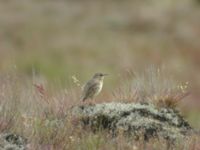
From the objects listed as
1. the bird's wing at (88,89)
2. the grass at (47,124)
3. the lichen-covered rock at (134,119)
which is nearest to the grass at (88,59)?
the grass at (47,124)

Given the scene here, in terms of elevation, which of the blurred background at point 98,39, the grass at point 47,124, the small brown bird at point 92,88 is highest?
the grass at point 47,124

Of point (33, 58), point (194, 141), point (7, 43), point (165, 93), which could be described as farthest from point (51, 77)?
point (194, 141)

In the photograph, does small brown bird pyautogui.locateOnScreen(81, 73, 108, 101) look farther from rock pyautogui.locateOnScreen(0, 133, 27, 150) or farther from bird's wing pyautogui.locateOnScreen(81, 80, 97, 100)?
rock pyautogui.locateOnScreen(0, 133, 27, 150)

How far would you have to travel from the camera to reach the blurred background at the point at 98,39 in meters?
29.1

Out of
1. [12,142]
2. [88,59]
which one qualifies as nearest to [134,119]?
[12,142]

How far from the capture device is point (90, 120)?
40.5 ft

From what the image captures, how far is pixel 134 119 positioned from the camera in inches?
491

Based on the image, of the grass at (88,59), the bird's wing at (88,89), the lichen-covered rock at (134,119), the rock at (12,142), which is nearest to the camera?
the rock at (12,142)

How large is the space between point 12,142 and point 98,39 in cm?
2304

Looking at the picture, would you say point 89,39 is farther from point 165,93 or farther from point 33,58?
point 165,93

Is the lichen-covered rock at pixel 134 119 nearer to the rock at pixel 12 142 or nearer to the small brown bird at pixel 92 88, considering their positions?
the small brown bird at pixel 92 88

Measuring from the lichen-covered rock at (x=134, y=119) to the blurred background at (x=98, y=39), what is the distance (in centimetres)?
1119

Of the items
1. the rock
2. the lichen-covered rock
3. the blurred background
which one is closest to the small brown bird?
the lichen-covered rock

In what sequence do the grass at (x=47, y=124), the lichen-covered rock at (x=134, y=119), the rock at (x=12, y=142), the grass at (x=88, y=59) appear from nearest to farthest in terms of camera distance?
1. the rock at (x=12, y=142)
2. the grass at (x=47, y=124)
3. the grass at (x=88, y=59)
4. the lichen-covered rock at (x=134, y=119)
